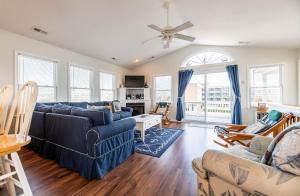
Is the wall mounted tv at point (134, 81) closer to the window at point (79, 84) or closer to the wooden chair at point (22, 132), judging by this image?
the window at point (79, 84)

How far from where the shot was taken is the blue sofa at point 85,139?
193 cm

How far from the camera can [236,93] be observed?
17.0ft

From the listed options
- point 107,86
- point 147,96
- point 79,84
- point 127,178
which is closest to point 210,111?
point 147,96

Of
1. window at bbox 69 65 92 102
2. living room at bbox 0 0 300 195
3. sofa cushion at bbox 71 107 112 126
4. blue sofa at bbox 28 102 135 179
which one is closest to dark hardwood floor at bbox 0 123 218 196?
living room at bbox 0 0 300 195

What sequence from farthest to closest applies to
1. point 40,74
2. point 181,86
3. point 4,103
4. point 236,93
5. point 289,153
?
point 181,86
point 236,93
point 40,74
point 4,103
point 289,153

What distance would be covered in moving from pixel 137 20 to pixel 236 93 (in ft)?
Result: 13.7

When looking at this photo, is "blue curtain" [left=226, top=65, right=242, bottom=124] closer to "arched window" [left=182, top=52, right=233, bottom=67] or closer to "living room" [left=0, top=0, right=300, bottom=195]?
"living room" [left=0, top=0, right=300, bottom=195]

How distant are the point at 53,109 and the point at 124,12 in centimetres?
255

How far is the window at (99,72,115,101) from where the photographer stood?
19.5ft

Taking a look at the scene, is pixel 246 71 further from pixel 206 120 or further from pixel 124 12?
pixel 124 12

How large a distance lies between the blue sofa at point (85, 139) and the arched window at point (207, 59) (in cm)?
459

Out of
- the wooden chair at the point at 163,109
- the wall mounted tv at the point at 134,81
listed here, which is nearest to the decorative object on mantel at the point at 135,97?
the wall mounted tv at the point at 134,81

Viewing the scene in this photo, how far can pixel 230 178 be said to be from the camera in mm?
995

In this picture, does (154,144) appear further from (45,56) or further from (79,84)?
(45,56)
